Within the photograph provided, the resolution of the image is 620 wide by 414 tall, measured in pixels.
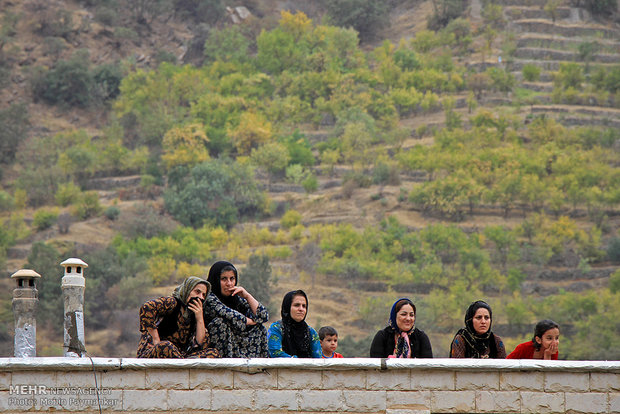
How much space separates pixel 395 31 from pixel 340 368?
58.7m

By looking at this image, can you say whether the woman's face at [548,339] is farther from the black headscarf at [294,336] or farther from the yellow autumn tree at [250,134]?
the yellow autumn tree at [250,134]

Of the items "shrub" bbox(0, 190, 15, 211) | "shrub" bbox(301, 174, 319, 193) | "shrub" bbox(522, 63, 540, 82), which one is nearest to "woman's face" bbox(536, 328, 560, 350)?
"shrub" bbox(301, 174, 319, 193)

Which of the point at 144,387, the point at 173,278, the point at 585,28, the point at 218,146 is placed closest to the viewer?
the point at 144,387

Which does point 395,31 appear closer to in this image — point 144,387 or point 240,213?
point 240,213

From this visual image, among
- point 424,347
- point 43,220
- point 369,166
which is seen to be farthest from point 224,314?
point 369,166

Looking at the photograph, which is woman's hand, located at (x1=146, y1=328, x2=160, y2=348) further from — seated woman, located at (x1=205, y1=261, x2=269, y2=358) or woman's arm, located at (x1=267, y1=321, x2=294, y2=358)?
woman's arm, located at (x1=267, y1=321, x2=294, y2=358)

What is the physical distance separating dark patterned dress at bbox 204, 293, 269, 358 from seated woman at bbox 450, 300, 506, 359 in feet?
4.32

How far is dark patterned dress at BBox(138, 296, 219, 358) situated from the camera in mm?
7375

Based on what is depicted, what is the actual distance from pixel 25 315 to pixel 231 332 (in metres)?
1.48

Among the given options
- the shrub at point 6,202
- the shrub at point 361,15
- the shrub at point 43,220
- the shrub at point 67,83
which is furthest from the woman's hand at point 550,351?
the shrub at point 361,15

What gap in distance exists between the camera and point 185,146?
52.7 m

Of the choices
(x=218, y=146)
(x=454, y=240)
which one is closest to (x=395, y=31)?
(x=218, y=146)

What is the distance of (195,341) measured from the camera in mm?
7609

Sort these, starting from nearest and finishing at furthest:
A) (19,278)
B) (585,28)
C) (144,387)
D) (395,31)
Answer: (144,387), (19,278), (585,28), (395,31)
